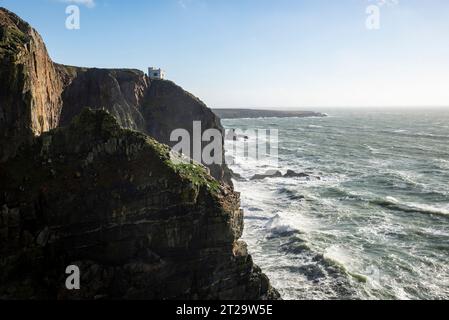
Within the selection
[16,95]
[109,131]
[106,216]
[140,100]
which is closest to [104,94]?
[140,100]

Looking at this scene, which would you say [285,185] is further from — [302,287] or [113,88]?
[302,287]

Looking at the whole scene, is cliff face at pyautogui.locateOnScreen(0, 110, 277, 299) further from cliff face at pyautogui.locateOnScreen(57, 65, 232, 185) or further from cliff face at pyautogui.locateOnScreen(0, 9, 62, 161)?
cliff face at pyautogui.locateOnScreen(57, 65, 232, 185)

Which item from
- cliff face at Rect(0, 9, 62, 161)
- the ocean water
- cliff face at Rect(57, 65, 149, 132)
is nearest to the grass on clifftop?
cliff face at Rect(0, 9, 62, 161)

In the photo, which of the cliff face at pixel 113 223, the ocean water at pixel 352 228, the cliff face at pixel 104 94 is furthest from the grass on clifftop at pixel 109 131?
the cliff face at pixel 104 94

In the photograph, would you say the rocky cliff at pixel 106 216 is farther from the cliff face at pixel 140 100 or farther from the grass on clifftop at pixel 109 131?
the cliff face at pixel 140 100

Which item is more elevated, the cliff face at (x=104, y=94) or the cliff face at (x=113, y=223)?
the cliff face at (x=104, y=94)

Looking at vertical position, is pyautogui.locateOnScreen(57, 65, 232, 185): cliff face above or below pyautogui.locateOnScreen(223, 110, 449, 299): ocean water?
above
